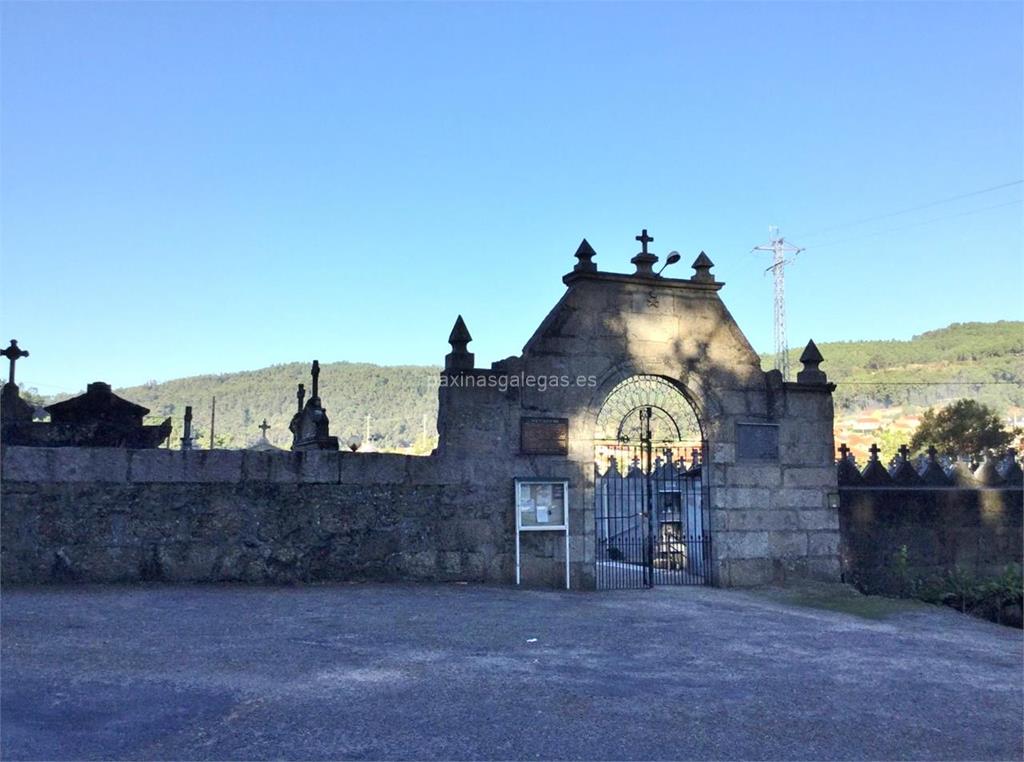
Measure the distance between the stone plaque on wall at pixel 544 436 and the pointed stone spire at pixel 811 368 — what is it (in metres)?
4.19

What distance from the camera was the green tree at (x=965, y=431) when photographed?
41.9m

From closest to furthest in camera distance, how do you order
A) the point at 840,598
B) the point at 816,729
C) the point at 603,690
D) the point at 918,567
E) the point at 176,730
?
the point at 176,730, the point at 816,729, the point at 603,690, the point at 840,598, the point at 918,567

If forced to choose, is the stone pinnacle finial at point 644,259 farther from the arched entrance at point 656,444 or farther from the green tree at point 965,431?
the green tree at point 965,431

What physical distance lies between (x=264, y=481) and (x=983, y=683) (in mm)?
8188

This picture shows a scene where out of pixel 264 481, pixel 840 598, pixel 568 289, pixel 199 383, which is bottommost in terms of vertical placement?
pixel 840 598

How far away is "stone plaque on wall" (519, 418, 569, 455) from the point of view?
12.0 meters

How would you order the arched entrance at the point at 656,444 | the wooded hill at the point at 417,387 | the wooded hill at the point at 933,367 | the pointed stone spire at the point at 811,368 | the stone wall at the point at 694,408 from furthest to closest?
the wooded hill at the point at 417,387 → the wooded hill at the point at 933,367 → the pointed stone spire at the point at 811,368 → the arched entrance at the point at 656,444 → the stone wall at the point at 694,408

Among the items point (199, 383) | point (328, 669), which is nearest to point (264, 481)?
point (328, 669)

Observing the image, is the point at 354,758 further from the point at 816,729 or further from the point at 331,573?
the point at 331,573

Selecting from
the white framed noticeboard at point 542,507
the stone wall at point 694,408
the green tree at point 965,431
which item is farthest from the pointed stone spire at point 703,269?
the green tree at point 965,431

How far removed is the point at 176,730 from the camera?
Result: 186 inches

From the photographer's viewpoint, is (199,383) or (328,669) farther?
(199,383)

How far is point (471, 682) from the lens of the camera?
5.98m

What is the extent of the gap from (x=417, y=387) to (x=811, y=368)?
396 ft
